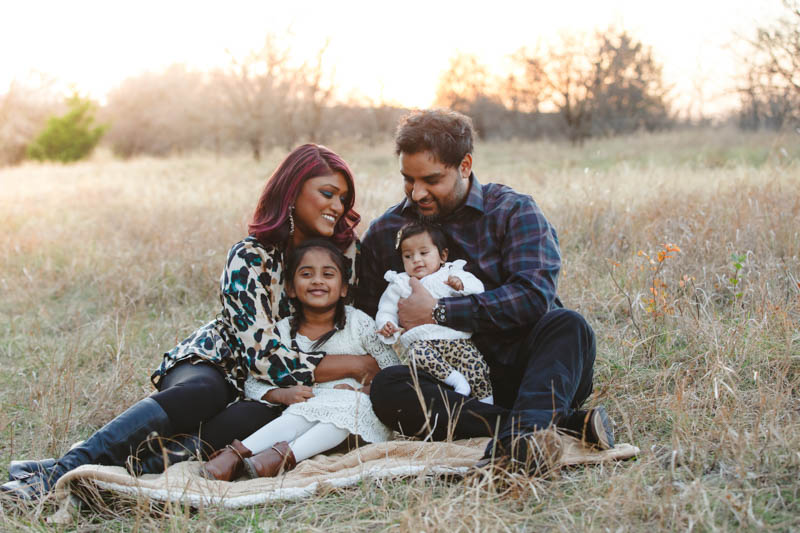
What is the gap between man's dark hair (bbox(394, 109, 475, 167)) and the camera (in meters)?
3.06

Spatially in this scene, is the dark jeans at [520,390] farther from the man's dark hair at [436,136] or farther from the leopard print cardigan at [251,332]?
the man's dark hair at [436,136]

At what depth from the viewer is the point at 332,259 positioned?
10.0 feet

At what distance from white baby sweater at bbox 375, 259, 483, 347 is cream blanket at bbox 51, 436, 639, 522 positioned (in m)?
0.47

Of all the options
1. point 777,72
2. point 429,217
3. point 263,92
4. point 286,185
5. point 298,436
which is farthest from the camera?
point 263,92

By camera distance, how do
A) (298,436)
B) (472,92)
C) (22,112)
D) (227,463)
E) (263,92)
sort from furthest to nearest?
(472,92) < (22,112) < (263,92) < (298,436) < (227,463)

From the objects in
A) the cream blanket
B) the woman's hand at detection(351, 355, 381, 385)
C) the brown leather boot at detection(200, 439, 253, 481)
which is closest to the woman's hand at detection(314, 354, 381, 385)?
the woman's hand at detection(351, 355, 381, 385)

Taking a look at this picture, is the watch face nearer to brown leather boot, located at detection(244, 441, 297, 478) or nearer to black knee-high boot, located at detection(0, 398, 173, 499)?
brown leather boot, located at detection(244, 441, 297, 478)

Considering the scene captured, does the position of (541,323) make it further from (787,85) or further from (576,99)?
(576,99)

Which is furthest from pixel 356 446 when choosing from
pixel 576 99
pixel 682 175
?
pixel 576 99

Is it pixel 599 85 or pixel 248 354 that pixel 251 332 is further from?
pixel 599 85

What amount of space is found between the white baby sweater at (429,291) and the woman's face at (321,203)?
0.39 metres

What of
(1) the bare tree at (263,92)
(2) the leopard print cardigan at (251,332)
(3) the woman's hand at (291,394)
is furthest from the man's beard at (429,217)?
(1) the bare tree at (263,92)

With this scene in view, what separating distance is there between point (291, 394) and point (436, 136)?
1.36m

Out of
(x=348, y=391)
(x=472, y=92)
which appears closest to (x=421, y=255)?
(x=348, y=391)
